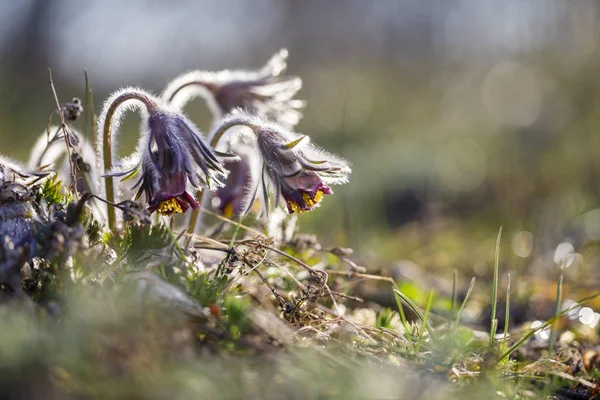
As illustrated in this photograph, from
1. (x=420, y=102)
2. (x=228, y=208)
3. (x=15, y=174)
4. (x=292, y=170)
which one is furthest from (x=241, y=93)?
(x=420, y=102)

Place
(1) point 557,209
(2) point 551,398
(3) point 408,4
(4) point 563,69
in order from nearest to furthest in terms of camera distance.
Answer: (2) point 551,398, (1) point 557,209, (4) point 563,69, (3) point 408,4

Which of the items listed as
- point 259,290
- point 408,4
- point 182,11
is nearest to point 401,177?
point 259,290

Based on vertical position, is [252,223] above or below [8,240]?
below

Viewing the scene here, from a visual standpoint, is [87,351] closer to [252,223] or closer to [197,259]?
[197,259]

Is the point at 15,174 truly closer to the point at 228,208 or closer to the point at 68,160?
the point at 68,160

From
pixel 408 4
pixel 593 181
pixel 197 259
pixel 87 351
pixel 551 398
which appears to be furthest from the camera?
pixel 408 4

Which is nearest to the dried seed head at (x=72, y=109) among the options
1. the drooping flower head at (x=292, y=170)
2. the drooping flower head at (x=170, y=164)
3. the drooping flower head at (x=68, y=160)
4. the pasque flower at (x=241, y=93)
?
the drooping flower head at (x=68, y=160)
